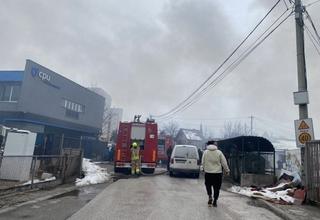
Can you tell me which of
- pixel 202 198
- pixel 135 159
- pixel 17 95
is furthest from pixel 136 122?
pixel 17 95

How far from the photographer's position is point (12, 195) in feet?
34.0

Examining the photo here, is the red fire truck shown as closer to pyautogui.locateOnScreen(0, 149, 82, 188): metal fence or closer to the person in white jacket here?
pyautogui.locateOnScreen(0, 149, 82, 188): metal fence

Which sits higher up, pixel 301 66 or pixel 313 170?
pixel 301 66

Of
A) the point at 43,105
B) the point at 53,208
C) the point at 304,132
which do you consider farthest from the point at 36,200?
the point at 43,105

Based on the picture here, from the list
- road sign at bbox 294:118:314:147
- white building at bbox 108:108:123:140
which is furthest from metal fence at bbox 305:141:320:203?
white building at bbox 108:108:123:140

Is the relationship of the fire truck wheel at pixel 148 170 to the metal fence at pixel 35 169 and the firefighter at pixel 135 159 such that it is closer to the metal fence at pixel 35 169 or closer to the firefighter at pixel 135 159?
the firefighter at pixel 135 159

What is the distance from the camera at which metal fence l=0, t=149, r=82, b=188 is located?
1233 centimetres

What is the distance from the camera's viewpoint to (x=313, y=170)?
10.6 m

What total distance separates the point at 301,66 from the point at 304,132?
7.27 ft

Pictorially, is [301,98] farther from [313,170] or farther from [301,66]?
[313,170]

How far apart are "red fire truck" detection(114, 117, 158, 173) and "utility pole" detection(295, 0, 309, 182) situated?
422 inches

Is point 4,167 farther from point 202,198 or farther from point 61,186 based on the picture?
point 202,198

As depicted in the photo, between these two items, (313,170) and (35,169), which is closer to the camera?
(313,170)

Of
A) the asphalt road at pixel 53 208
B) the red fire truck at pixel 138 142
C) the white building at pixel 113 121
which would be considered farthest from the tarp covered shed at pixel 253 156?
the white building at pixel 113 121
